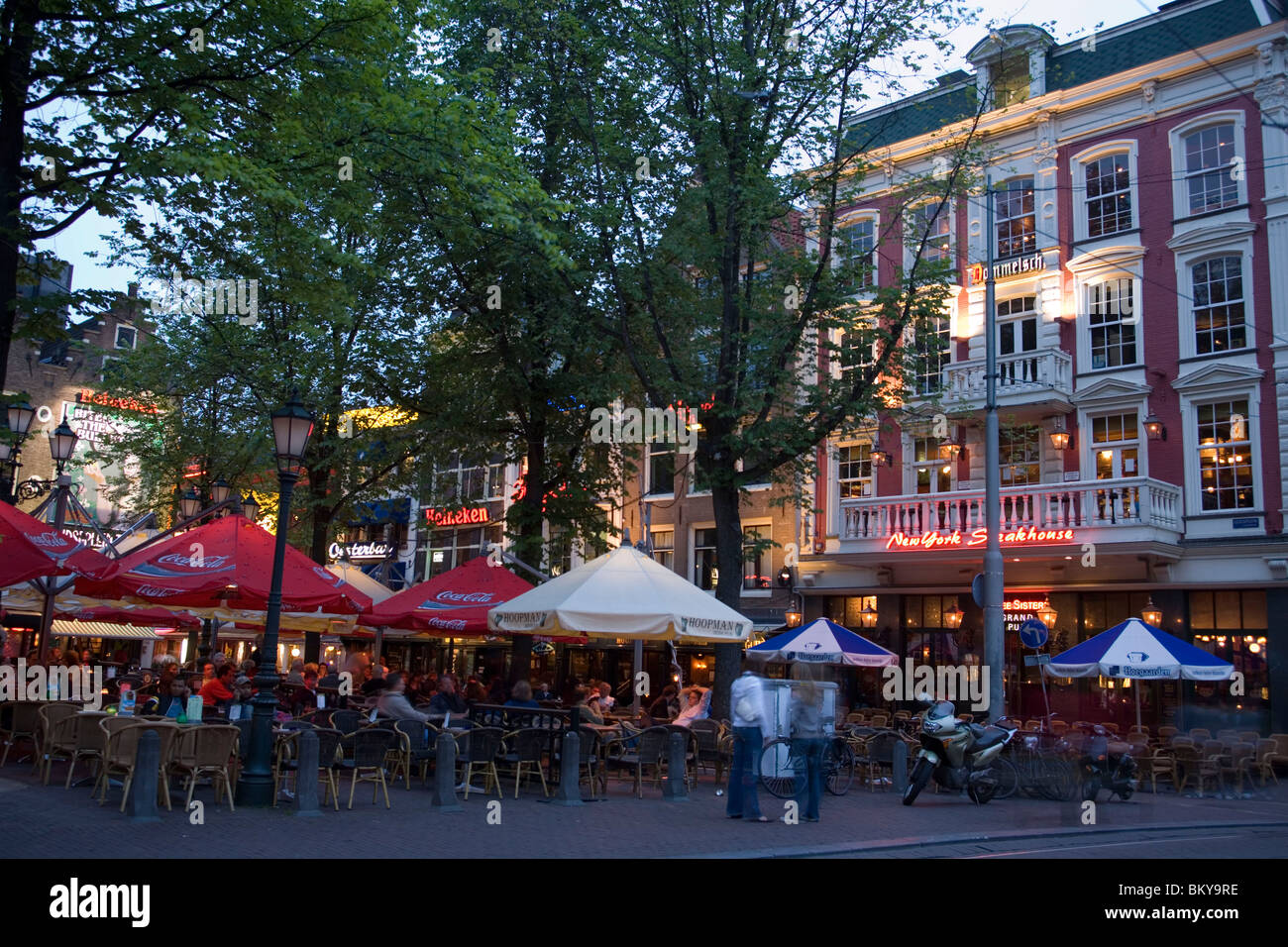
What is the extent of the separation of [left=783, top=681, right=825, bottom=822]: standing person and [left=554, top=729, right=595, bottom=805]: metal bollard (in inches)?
111

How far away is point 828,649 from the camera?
21.2 m

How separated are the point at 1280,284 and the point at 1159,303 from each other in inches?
97.1

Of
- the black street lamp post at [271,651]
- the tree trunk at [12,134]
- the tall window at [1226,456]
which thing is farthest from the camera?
the tall window at [1226,456]

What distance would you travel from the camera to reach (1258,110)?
23609mm

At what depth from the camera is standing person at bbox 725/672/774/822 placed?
12906 millimetres

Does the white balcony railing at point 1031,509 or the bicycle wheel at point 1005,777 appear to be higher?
the white balcony railing at point 1031,509

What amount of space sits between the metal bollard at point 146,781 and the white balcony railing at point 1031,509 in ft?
58.6

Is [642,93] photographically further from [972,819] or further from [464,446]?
[972,819]

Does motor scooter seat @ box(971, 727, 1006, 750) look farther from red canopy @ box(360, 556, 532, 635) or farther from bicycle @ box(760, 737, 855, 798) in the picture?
red canopy @ box(360, 556, 532, 635)

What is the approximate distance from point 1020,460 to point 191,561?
1921 centimetres

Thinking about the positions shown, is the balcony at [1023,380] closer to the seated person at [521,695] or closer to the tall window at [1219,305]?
the tall window at [1219,305]

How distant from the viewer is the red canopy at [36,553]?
42.4 ft

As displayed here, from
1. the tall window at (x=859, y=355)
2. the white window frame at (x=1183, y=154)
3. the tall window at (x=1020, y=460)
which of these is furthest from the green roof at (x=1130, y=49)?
the tall window at (x=1020, y=460)

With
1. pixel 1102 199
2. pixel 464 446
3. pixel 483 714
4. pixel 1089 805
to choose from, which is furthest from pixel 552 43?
pixel 1089 805
